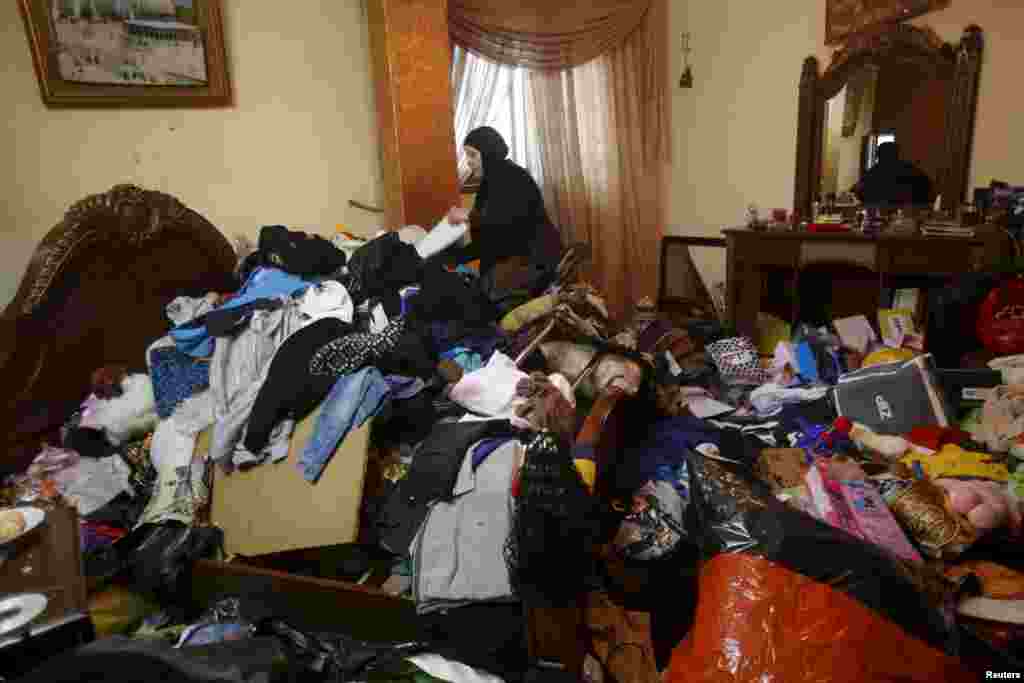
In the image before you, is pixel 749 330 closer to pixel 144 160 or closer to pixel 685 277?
pixel 685 277

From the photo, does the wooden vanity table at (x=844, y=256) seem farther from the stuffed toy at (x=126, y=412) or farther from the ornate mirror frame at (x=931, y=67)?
the stuffed toy at (x=126, y=412)

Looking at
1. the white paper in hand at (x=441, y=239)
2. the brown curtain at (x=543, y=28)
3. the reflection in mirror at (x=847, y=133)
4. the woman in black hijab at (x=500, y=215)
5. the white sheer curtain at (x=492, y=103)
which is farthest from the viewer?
the white sheer curtain at (x=492, y=103)

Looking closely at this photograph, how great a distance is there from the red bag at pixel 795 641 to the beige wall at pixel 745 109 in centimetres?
293

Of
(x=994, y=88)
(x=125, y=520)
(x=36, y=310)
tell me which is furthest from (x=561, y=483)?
(x=994, y=88)

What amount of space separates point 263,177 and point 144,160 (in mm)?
543

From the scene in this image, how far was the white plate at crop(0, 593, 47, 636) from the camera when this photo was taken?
103 centimetres

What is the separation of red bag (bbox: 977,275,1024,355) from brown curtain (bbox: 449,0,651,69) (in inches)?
108

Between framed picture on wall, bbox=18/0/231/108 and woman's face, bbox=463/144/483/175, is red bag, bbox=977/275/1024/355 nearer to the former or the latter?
woman's face, bbox=463/144/483/175

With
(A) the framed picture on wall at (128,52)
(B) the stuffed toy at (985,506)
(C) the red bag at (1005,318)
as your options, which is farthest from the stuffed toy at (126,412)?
(C) the red bag at (1005,318)

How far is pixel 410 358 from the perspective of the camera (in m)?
2.09

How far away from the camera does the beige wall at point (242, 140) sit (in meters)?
2.12

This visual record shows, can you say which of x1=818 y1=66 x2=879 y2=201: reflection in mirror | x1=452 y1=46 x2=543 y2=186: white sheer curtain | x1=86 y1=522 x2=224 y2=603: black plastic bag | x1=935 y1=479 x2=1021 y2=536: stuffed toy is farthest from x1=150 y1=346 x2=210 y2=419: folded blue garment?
x1=818 y1=66 x2=879 y2=201: reflection in mirror

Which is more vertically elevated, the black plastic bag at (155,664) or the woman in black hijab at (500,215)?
the woman in black hijab at (500,215)

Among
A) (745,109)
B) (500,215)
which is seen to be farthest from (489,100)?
(745,109)
